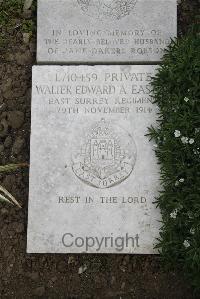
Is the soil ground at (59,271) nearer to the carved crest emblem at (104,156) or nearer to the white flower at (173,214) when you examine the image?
the white flower at (173,214)

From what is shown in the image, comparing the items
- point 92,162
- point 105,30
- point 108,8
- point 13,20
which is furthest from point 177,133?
point 13,20

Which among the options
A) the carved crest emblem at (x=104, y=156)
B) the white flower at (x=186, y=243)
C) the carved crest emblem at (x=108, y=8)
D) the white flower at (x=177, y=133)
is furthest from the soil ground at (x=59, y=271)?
the carved crest emblem at (x=108, y=8)

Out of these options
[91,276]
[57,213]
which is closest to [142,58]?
[57,213]

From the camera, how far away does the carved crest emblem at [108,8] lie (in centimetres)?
459

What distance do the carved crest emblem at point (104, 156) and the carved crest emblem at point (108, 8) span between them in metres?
1.07

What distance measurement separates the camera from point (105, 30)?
4566 millimetres

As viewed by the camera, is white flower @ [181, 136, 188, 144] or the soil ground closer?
white flower @ [181, 136, 188, 144]

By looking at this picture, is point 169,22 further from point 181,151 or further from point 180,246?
point 180,246

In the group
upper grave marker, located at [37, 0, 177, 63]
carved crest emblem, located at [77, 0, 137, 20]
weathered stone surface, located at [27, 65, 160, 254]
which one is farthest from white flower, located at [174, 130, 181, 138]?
carved crest emblem, located at [77, 0, 137, 20]

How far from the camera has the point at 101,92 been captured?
14.5 ft

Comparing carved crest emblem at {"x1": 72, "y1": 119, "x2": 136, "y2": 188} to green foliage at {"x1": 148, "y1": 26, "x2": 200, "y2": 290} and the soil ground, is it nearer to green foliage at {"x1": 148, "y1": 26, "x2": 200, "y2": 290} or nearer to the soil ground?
green foliage at {"x1": 148, "y1": 26, "x2": 200, "y2": 290}

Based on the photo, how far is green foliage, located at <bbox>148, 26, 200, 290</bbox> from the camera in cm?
396

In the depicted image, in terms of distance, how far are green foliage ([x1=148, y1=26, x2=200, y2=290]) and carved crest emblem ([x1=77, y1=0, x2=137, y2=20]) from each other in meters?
0.66

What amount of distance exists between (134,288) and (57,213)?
0.93 m
